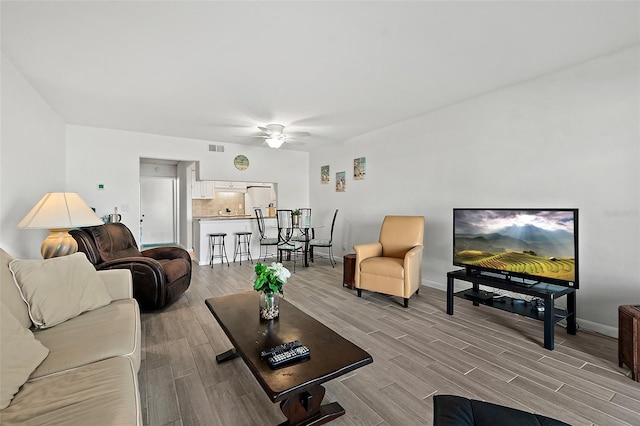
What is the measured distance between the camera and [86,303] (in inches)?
79.8

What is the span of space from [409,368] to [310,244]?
381 centimetres

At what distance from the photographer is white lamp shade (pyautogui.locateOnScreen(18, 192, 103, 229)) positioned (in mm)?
2480

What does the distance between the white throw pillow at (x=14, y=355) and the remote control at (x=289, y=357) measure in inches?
40.7

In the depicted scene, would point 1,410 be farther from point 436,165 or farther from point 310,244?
point 310,244

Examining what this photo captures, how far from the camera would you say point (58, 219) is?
2564 millimetres

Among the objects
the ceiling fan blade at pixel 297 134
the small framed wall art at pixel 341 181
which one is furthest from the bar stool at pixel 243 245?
the ceiling fan blade at pixel 297 134

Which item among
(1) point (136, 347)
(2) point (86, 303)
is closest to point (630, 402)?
(1) point (136, 347)

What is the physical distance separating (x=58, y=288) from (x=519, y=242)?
377 cm

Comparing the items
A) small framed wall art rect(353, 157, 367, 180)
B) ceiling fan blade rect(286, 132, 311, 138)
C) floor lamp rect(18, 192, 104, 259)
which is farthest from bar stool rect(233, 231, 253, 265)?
floor lamp rect(18, 192, 104, 259)

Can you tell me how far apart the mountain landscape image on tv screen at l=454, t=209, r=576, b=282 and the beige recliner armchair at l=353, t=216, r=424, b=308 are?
53 cm

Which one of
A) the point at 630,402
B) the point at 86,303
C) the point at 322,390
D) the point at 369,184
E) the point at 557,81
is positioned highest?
the point at 557,81

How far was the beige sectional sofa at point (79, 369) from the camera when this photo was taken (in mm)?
1075

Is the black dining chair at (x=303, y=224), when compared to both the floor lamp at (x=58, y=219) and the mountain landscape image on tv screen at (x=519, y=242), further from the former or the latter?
the floor lamp at (x=58, y=219)

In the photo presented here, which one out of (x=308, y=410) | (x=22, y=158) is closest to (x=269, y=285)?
(x=308, y=410)
